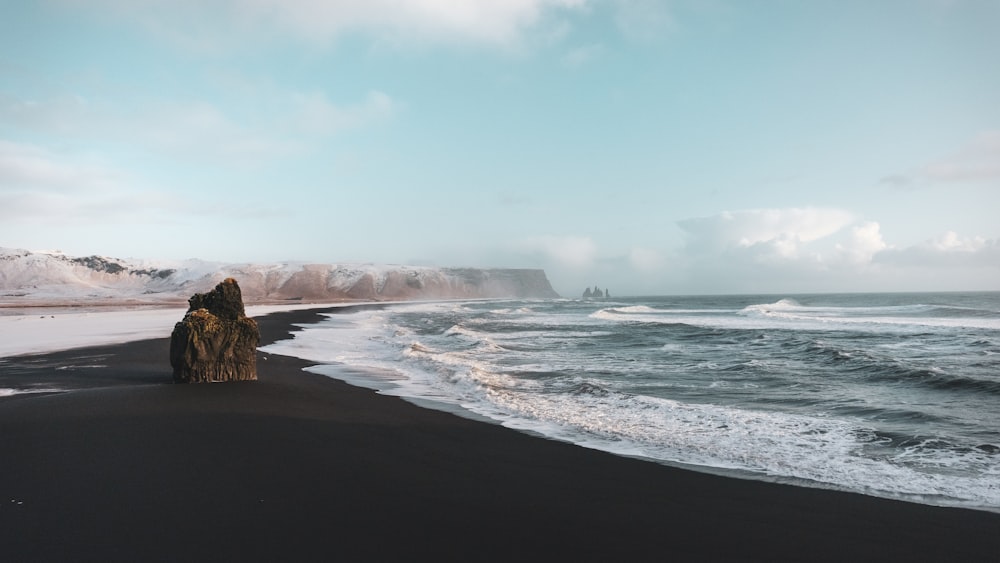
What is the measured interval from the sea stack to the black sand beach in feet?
10.0

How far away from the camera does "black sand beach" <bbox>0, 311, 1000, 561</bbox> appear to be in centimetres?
465

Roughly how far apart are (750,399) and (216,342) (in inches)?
500

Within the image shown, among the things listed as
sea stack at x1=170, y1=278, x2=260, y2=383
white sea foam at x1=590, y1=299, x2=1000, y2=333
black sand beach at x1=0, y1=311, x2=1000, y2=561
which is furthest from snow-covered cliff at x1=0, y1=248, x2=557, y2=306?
black sand beach at x1=0, y1=311, x2=1000, y2=561

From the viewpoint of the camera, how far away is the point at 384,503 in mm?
5621

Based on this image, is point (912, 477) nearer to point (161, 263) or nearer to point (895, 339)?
point (895, 339)

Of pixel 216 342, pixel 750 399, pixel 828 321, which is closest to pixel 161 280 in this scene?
pixel 828 321

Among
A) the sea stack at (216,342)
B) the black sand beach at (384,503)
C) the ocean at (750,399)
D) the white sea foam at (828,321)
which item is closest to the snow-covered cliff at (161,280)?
the white sea foam at (828,321)

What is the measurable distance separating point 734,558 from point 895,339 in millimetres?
28191

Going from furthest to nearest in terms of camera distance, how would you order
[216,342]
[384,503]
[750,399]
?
1. [750,399]
2. [216,342]
3. [384,503]

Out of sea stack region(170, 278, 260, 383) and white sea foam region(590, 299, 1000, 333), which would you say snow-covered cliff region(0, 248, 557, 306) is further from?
sea stack region(170, 278, 260, 383)

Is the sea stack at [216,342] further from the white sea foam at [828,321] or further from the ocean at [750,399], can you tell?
the white sea foam at [828,321]

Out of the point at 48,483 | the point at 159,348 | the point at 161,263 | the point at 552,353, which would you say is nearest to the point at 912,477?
the point at 48,483

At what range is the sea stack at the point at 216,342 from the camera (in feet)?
40.8

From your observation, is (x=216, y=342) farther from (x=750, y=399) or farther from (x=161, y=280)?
(x=161, y=280)
